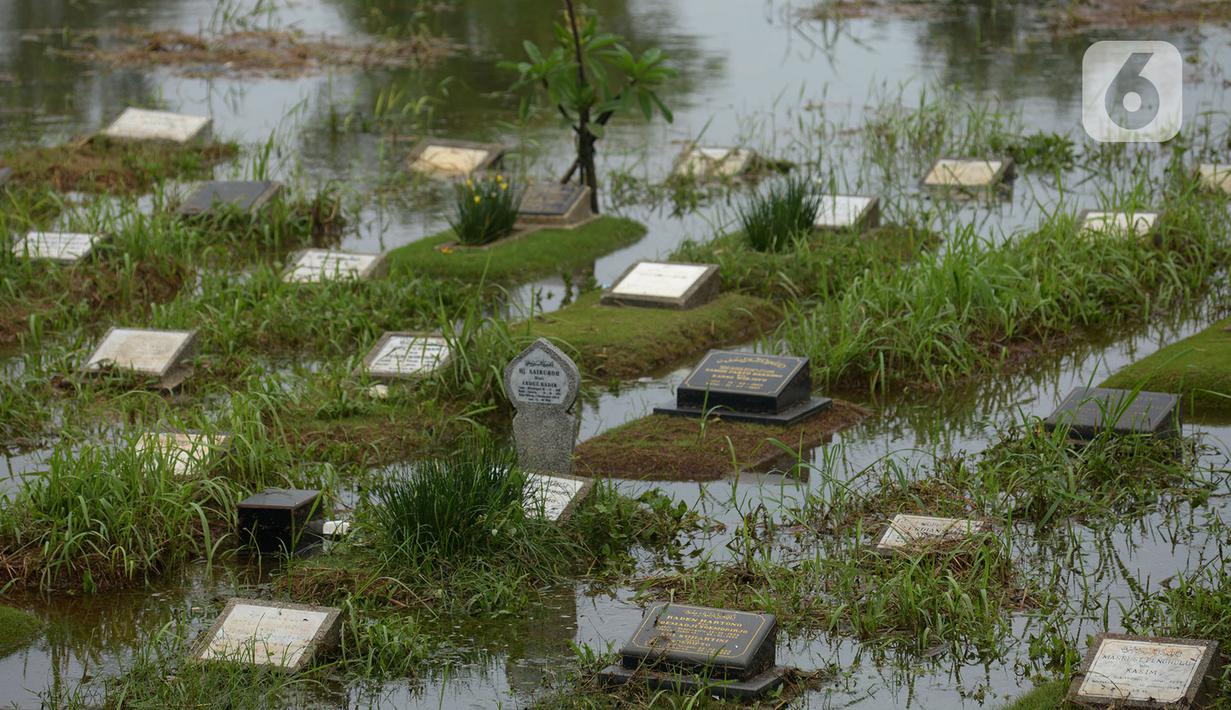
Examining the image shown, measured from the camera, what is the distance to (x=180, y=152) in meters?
16.0

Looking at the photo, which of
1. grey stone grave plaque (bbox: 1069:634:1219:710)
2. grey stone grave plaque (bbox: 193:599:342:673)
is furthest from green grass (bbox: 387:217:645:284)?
grey stone grave plaque (bbox: 1069:634:1219:710)

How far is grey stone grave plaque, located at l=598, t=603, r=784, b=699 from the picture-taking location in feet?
20.1

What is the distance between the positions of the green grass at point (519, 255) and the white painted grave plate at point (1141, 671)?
6.29 metres

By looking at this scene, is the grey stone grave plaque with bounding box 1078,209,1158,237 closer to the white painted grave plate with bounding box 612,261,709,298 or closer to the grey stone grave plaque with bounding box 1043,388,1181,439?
the white painted grave plate with bounding box 612,261,709,298

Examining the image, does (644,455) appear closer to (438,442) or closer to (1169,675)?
(438,442)

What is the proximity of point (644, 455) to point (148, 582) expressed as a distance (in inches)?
96.8

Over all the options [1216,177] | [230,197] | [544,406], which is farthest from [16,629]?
[1216,177]

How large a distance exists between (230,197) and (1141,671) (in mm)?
9079

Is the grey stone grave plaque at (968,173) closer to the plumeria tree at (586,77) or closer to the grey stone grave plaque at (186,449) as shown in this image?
the plumeria tree at (586,77)

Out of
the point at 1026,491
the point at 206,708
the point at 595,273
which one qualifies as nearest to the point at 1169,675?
the point at 1026,491

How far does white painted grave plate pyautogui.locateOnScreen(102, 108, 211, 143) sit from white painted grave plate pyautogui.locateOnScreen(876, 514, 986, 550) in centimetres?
1037

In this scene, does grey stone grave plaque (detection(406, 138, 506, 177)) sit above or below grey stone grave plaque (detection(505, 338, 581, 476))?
below

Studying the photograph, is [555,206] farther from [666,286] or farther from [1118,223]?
[1118,223]

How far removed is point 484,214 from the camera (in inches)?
502
